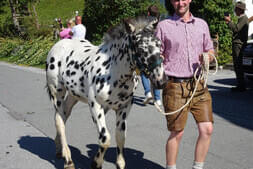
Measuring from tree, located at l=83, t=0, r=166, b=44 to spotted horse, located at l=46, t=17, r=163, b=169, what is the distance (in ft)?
38.7

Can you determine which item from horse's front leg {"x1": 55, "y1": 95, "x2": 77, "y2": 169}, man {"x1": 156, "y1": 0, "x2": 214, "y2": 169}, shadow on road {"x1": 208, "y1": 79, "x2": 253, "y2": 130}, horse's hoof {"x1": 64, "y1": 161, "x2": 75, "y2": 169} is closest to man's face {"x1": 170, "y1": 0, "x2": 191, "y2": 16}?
man {"x1": 156, "y1": 0, "x2": 214, "y2": 169}

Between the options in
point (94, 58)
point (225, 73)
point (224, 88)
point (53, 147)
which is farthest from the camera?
point (225, 73)

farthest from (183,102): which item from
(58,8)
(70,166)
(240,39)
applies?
(58,8)

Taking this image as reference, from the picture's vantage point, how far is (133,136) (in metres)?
4.77

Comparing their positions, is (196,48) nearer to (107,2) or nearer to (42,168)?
(42,168)

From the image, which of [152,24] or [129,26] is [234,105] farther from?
[129,26]

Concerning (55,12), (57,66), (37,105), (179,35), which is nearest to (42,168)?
(57,66)

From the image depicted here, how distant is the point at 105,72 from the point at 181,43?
0.87 meters

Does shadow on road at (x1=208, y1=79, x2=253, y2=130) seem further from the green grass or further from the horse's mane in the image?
the green grass

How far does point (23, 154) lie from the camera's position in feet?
13.7

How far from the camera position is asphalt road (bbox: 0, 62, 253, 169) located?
3.82m

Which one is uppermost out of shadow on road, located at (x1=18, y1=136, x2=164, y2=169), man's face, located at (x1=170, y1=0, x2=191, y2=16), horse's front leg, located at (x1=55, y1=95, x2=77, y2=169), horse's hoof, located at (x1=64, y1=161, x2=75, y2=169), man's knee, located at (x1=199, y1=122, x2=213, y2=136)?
man's face, located at (x1=170, y1=0, x2=191, y2=16)

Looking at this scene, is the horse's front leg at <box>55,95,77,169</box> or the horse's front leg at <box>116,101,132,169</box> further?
the horse's front leg at <box>55,95,77,169</box>

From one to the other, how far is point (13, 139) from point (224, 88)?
574 cm
